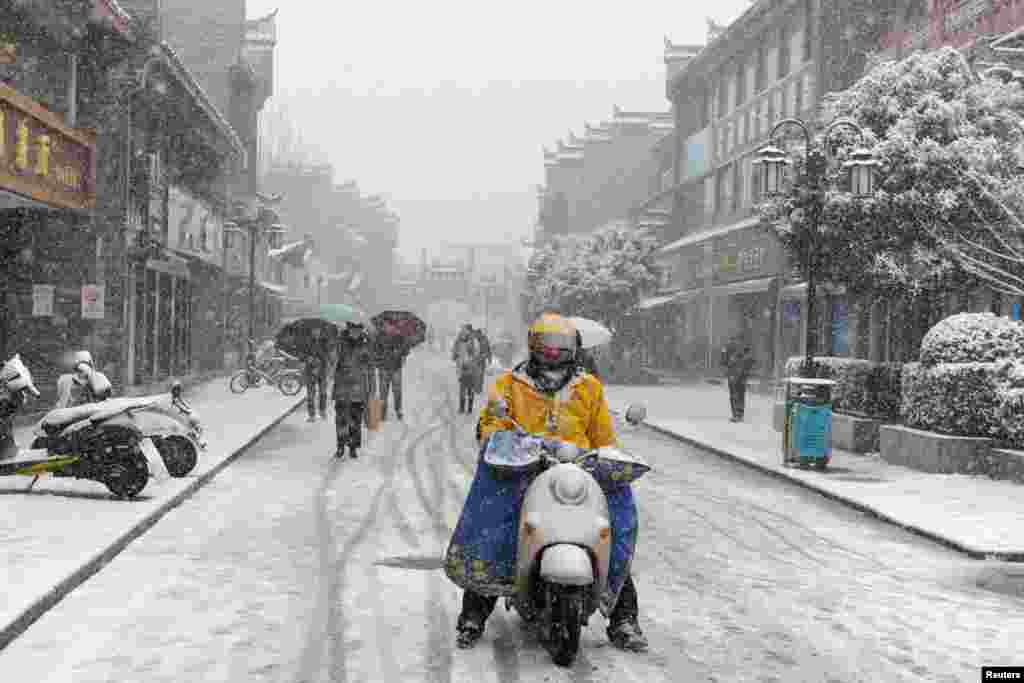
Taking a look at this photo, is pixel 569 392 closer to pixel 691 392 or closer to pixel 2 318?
pixel 2 318

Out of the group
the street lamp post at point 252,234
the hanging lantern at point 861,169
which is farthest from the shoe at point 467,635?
the street lamp post at point 252,234

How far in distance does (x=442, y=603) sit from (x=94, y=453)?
192 inches

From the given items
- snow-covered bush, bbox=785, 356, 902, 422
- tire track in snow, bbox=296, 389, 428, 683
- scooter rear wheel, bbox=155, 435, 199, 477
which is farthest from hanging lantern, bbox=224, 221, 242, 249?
tire track in snow, bbox=296, 389, 428, 683

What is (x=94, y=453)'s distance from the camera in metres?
10.8

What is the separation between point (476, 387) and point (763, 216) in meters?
6.75

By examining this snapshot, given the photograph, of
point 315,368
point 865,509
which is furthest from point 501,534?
point 315,368

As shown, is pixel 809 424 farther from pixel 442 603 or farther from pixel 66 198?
pixel 66 198

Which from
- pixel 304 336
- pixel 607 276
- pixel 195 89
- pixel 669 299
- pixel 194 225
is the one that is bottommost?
pixel 304 336

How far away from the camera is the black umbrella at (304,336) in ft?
70.6

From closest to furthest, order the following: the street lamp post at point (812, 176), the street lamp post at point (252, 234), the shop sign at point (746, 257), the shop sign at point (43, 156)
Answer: the shop sign at point (43, 156) < the street lamp post at point (812, 176) < the street lamp post at point (252, 234) < the shop sign at point (746, 257)

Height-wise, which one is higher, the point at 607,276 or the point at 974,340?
the point at 607,276

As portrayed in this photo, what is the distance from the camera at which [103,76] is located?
20.7m

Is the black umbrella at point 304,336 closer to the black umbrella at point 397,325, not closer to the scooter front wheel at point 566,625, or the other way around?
the black umbrella at point 397,325

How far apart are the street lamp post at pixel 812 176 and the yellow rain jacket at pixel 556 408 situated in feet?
37.2
